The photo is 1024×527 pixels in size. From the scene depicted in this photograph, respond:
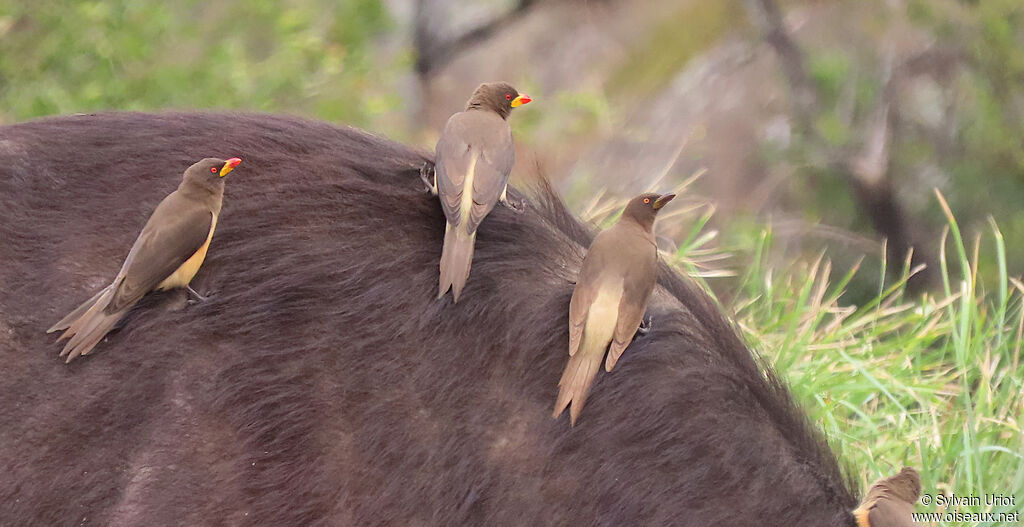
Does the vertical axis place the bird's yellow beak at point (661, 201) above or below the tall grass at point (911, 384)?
above

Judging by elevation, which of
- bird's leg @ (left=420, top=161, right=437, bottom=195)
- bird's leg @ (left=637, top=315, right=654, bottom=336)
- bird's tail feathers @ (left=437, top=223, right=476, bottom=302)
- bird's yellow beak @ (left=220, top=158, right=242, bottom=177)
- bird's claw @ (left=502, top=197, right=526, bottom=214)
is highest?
bird's yellow beak @ (left=220, top=158, right=242, bottom=177)

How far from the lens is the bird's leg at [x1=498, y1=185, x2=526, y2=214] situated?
7.34 ft

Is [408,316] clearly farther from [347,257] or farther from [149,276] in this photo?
[149,276]

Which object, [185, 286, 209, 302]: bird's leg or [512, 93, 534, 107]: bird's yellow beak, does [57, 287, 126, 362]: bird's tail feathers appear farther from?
[512, 93, 534, 107]: bird's yellow beak

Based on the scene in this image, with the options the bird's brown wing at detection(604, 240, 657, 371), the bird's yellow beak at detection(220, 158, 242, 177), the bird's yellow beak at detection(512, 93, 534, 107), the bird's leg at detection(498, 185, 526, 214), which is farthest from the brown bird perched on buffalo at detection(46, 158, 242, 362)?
the bird's brown wing at detection(604, 240, 657, 371)

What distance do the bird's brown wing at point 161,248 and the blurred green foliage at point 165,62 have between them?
3.73m

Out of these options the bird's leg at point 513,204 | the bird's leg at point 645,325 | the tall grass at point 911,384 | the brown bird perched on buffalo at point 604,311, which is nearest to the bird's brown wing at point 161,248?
the bird's leg at point 513,204

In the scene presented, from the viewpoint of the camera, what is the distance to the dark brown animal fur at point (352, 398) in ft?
6.47

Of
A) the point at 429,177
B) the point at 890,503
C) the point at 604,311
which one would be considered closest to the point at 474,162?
the point at 429,177

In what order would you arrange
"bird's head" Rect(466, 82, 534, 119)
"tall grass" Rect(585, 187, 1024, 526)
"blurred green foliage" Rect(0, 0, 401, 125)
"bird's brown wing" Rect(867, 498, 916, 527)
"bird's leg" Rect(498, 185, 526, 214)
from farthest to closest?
"blurred green foliage" Rect(0, 0, 401, 125) < "tall grass" Rect(585, 187, 1024, 526) < "bird's head" Rect(466, 82, 534, 119) < "bird's leg" Rect(498, 185, 526, 214) < "bird's brown wing" Rect(867, 498, 916, 527)

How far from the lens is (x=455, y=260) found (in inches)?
81.3

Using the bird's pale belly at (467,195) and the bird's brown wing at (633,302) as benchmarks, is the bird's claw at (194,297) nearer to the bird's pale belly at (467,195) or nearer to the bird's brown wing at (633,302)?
the bird's pale belly at (467,195)

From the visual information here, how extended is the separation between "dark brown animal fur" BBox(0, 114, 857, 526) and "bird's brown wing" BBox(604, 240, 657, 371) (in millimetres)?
82

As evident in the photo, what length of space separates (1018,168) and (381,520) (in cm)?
598
